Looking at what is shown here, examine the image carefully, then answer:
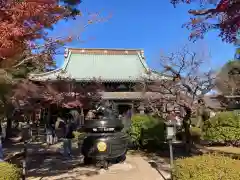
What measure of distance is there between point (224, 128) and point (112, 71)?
18.2m

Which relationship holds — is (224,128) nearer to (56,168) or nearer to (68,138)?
(68,138)

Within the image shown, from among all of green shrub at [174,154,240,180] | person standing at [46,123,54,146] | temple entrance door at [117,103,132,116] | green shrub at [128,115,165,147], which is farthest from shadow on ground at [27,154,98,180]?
temple entrance door at [117,103,132,116]

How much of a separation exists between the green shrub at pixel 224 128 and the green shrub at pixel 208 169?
40.7ft

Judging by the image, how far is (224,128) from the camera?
18391 millimetres

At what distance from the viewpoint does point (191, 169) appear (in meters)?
6.18

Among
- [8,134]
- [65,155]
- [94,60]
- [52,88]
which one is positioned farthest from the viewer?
[94,60]

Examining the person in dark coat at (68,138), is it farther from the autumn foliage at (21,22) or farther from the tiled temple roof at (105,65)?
the tiled temple roof at (105,65)

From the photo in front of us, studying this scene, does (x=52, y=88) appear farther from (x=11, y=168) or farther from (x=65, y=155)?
(x=11, y=168)

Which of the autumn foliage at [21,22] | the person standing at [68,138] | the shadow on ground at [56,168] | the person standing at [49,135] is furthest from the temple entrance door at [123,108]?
the autumn foliage at [21,22]

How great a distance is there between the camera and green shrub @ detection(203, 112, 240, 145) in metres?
18.2

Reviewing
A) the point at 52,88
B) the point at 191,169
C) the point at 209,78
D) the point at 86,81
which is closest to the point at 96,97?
the point at 52,88

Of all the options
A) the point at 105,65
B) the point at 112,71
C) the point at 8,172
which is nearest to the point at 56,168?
the point at 8,172

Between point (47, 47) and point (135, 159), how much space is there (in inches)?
274

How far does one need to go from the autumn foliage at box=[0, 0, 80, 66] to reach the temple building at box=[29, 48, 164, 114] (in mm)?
20230
